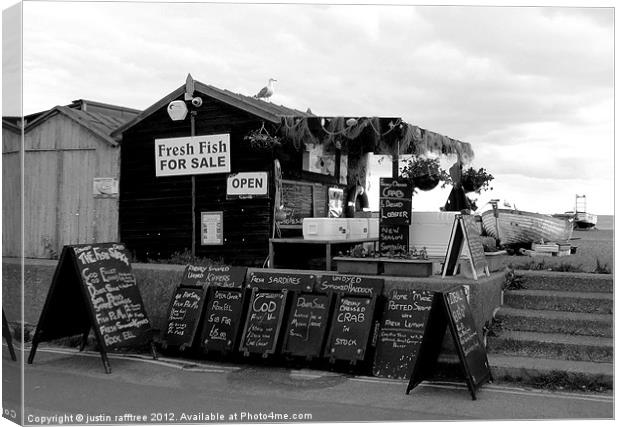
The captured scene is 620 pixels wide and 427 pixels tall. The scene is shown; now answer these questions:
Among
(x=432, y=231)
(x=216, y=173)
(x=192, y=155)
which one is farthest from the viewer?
(x=192, y=155)

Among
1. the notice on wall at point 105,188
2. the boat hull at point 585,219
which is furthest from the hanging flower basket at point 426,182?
the notice on wall at point 105,188

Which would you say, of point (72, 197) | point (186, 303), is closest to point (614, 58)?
point (186, 303)

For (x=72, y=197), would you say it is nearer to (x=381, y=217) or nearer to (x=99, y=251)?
(x=99, y=251)

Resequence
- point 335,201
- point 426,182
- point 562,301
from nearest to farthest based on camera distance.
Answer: point 562,301
point 426,182
point 335,201

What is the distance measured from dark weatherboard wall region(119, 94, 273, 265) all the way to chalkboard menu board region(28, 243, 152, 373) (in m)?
3.37

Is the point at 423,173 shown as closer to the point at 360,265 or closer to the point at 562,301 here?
the point at 360,265

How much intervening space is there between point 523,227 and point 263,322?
711 cm

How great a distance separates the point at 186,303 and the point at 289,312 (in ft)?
4.57

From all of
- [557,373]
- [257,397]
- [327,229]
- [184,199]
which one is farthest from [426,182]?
[257,397]

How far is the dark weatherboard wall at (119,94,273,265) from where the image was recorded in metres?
11.6

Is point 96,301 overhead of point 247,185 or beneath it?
beneath

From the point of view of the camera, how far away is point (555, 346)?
8.10 m

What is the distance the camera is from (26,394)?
7023 mm

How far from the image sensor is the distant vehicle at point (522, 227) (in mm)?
13453
